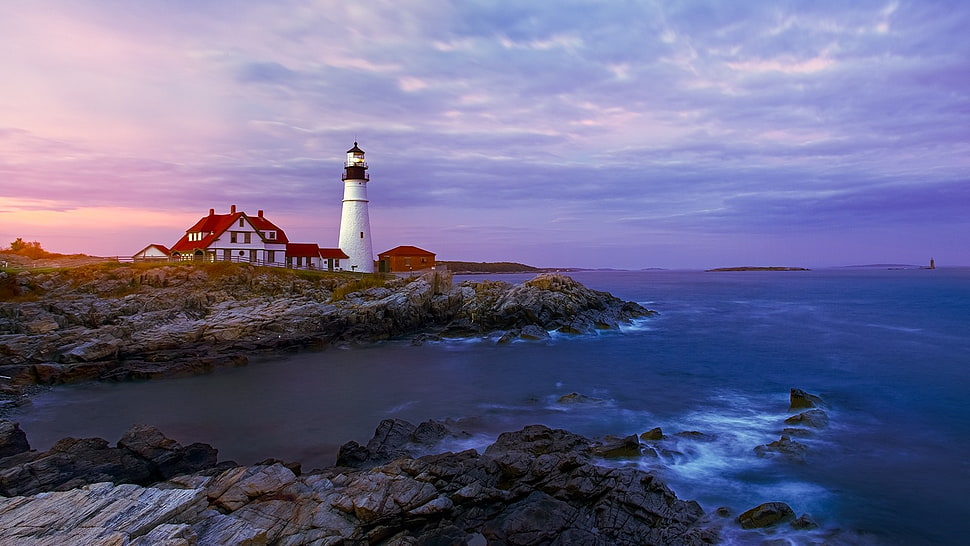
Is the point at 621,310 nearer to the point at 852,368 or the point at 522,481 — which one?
the point at 852,368

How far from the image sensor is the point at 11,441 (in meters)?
10.4

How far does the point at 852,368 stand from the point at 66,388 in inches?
1137

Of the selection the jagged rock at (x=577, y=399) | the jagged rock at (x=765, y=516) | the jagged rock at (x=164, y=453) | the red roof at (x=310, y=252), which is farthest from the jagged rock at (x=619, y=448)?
the red roof at (x=310, y=252)

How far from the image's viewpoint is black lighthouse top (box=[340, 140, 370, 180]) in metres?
40.7

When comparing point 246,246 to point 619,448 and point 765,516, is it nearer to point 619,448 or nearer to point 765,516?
point 619,448

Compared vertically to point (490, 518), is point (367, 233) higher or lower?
higher

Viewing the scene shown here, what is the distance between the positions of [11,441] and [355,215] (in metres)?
31.7

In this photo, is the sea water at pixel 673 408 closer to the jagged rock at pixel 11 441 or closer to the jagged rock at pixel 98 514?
the jagged rock at pixel 11 441

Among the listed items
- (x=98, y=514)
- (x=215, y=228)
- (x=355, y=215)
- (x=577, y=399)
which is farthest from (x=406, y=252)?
(x=98, y=514)

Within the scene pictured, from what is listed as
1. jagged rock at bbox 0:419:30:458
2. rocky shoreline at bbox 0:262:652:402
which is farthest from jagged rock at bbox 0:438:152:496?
rocky shoreline at bbox 0:262:652:402

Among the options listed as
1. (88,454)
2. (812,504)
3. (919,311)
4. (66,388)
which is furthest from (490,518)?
(919,311)

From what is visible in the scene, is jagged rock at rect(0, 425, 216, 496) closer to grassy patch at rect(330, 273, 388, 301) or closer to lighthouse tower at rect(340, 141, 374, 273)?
grassy patch at rect(330, 273, 388, 301)

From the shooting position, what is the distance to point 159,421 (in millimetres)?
14195

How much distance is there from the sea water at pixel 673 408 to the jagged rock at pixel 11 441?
222 cm
